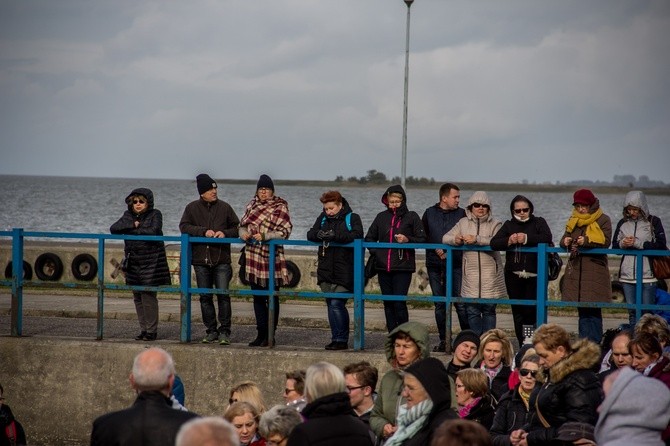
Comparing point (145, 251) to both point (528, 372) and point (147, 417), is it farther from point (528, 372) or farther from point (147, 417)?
point (147, 417)

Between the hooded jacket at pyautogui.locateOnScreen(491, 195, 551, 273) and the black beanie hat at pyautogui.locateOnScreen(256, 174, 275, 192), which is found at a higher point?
the black beanie hat at pyautogui.locateOnScreen(256, 174, 275, 192)

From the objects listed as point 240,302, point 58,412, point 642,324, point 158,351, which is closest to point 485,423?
point 642,324

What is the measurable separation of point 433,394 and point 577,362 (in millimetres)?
1116

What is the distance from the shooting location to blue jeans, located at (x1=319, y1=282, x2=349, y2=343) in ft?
39.2

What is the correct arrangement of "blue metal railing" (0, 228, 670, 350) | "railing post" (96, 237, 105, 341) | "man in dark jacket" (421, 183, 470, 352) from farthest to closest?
"railing post" (96, 237, 105, 341) < "man in dark jacket" (421, 183, 470, 352) < "blue metal railing" (0, 228, 670, 350)

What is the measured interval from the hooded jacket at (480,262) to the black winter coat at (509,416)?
3.10 meters

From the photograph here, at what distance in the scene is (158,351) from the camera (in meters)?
6.54

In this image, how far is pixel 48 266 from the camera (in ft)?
72.7

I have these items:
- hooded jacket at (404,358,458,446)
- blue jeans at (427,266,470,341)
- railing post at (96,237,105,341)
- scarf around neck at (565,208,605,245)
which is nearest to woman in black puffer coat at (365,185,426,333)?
blue jeans at (427,266,470,341)

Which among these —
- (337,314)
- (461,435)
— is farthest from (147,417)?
(337,314)

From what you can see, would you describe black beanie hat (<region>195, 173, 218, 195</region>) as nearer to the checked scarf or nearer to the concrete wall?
the checked scarf

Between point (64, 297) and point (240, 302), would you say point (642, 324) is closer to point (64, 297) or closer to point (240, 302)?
point (240, 302)

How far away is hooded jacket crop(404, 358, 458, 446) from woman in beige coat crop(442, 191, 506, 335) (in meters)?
4.49

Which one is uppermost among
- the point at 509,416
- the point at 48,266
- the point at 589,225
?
the point at 589,225
